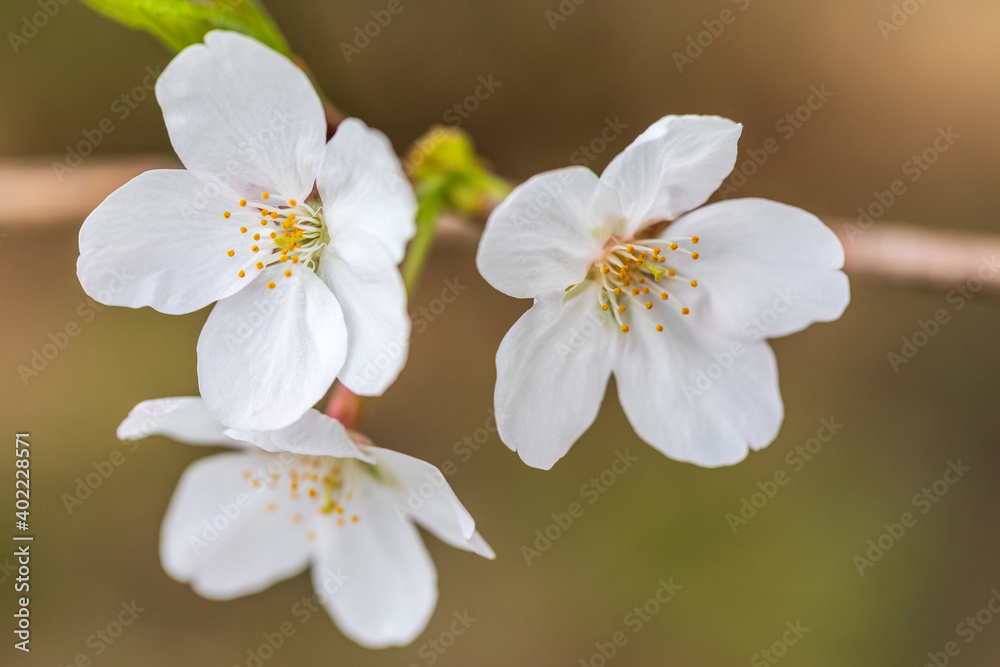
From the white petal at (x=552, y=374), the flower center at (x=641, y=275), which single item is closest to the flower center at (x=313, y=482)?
the white petal at (x=552, y=374)

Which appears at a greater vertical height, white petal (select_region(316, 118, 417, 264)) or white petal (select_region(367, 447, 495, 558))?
white petal (select_region(316, 118, 417, 264))

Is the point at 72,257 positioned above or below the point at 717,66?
below

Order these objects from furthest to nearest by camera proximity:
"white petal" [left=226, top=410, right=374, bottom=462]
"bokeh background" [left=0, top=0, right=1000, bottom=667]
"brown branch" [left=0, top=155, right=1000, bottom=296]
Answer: "bokeh background" [left=0, top=0, right=1000, bottom=667], "brown branch" [left=0, top=155, right=1000, bottom=296], "white petal" [left=226, top=410, right=374, bottom=462]

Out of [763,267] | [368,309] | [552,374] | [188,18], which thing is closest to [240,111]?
[188,18]

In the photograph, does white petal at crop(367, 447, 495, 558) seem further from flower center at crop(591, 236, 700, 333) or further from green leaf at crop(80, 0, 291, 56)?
green leaf at crop(80, 0, 291, 56)

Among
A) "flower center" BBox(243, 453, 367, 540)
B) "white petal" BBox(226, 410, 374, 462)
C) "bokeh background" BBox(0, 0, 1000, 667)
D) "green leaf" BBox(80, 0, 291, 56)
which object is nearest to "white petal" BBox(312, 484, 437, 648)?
"flower center" BBox(243, 453, 367, 540)

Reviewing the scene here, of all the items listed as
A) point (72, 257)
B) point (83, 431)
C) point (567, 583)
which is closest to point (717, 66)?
point (567, 583)

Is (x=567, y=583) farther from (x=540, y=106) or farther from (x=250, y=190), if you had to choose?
(x=250, y=190)
